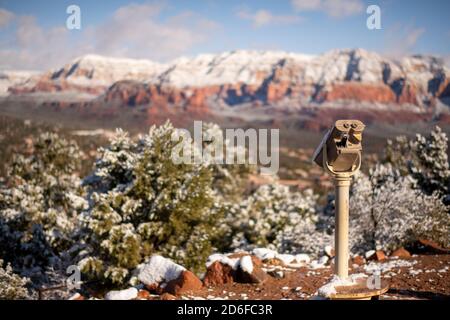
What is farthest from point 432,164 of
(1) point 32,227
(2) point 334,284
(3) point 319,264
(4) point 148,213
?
(1) point 32,227

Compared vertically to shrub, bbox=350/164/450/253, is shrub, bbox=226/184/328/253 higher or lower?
lower

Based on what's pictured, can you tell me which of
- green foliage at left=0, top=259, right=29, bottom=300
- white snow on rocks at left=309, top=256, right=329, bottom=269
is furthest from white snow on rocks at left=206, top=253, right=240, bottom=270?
green foliage at left=0, top=259, right=29, bottom=300

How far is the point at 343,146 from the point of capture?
7062mm

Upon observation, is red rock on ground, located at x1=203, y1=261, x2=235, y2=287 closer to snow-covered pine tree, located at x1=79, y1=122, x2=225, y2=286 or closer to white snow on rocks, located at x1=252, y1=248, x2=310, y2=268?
white snow on rocks, located at x1=252, y1=248, x2=310, y2=268

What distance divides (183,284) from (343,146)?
5.74m

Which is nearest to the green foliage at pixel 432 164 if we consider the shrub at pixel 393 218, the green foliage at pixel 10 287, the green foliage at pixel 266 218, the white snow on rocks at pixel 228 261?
the green foliage at pixel 266 218

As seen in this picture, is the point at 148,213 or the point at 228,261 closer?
the point at 228,261

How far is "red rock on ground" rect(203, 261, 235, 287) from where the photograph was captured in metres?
11.4

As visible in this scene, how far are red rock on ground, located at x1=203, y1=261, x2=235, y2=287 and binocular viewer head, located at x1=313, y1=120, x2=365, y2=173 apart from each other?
5.06 m

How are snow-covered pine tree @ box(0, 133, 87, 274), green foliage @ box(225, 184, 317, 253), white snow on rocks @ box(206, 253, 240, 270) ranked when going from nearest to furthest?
white snow on rocks @ box(206, 253, 240, 270) → snow-covered pine tree @ box(0, 133, 87, 274) → green foliage @ box(225, 184, 317, 253)

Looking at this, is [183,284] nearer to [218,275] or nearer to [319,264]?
[218,275]
